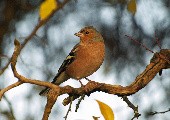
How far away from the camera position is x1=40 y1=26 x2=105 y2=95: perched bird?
6637 mm

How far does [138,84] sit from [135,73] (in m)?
5.97

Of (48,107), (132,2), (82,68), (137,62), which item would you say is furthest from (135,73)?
(48,107)

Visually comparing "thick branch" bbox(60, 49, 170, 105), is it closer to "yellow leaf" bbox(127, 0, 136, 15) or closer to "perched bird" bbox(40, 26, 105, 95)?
"yellow leaf" bbox(127, 0, 136, 15)

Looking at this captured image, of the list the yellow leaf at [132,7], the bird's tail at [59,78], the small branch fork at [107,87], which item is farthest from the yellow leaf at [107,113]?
the bird's tail at [59,78]

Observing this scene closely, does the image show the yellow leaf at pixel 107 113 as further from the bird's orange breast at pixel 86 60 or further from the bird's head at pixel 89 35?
the bird's head at pixel 89 35

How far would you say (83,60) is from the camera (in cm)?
682

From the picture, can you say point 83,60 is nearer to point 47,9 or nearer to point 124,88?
point 124,88

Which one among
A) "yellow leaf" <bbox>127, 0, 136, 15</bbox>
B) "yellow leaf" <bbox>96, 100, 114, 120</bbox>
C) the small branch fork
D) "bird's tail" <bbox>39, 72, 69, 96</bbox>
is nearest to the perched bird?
"bird's tail" <bbox>39, 72, 69, 96</bbox>

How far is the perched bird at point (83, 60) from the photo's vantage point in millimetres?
6637

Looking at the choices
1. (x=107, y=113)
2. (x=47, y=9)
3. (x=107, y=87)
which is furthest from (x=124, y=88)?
(x=47, y=9)

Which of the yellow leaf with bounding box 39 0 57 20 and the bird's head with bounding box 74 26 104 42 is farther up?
the bird's head with bounding box 74 26 104 42

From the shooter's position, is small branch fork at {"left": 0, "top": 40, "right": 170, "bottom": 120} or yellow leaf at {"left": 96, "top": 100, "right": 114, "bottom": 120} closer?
yellow leaf at {"left": 96, "top": 100, "right": 114, "bottom": 120}

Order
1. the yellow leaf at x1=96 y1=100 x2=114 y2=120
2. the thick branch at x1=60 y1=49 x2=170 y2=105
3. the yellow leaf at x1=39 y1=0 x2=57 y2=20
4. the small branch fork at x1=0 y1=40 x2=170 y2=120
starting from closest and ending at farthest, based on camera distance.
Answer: the yellow leaf at x1=39 y1=0 x2=57 y2=20
the yellow leaf at x1=96 y1=100 x2=114 y2=120
the small branch fork at x1=0 y1=40 x2=170 y2=120
the thick branch at x1=60 y1=49 x2=170 y2=105

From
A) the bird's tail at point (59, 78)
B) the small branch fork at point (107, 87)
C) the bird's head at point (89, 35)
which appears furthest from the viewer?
the bird's head at point (89, 35)
